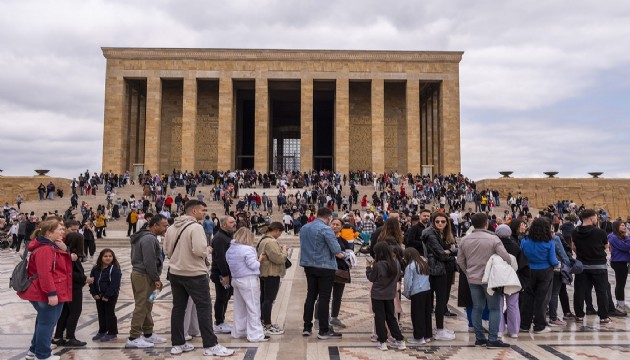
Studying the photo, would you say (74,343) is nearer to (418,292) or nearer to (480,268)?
(418,292)

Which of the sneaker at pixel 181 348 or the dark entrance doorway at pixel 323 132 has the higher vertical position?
the dark entrance doorway at pixel 323 132

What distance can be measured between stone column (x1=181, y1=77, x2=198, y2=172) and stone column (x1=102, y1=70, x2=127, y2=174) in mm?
4303

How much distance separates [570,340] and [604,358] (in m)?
0.72

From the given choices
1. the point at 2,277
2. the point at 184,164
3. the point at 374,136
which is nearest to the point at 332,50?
the point at 374,136

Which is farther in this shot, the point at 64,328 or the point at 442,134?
the point at 442,134

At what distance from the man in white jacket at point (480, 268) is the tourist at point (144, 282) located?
3477 mm

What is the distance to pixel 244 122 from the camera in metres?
42.8

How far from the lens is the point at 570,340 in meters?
5.72

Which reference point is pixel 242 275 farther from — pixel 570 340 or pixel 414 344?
pixel 570 340

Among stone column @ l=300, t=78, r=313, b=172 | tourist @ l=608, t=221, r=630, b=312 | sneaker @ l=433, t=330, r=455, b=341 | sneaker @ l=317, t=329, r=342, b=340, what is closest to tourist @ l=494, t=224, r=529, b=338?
sneaker @ l=433, t=330, r=455, b=341

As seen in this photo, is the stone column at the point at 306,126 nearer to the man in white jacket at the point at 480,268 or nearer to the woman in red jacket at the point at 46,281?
the man in white jacket at the point at 480,268

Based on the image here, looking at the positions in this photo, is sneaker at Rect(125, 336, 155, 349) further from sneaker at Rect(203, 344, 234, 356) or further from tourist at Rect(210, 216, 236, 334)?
tourist at Rect(210, 216, 236, 334)

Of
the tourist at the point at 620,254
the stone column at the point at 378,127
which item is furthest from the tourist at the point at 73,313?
the stone column at the point at 378,127

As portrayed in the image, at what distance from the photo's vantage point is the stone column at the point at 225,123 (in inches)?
1372
